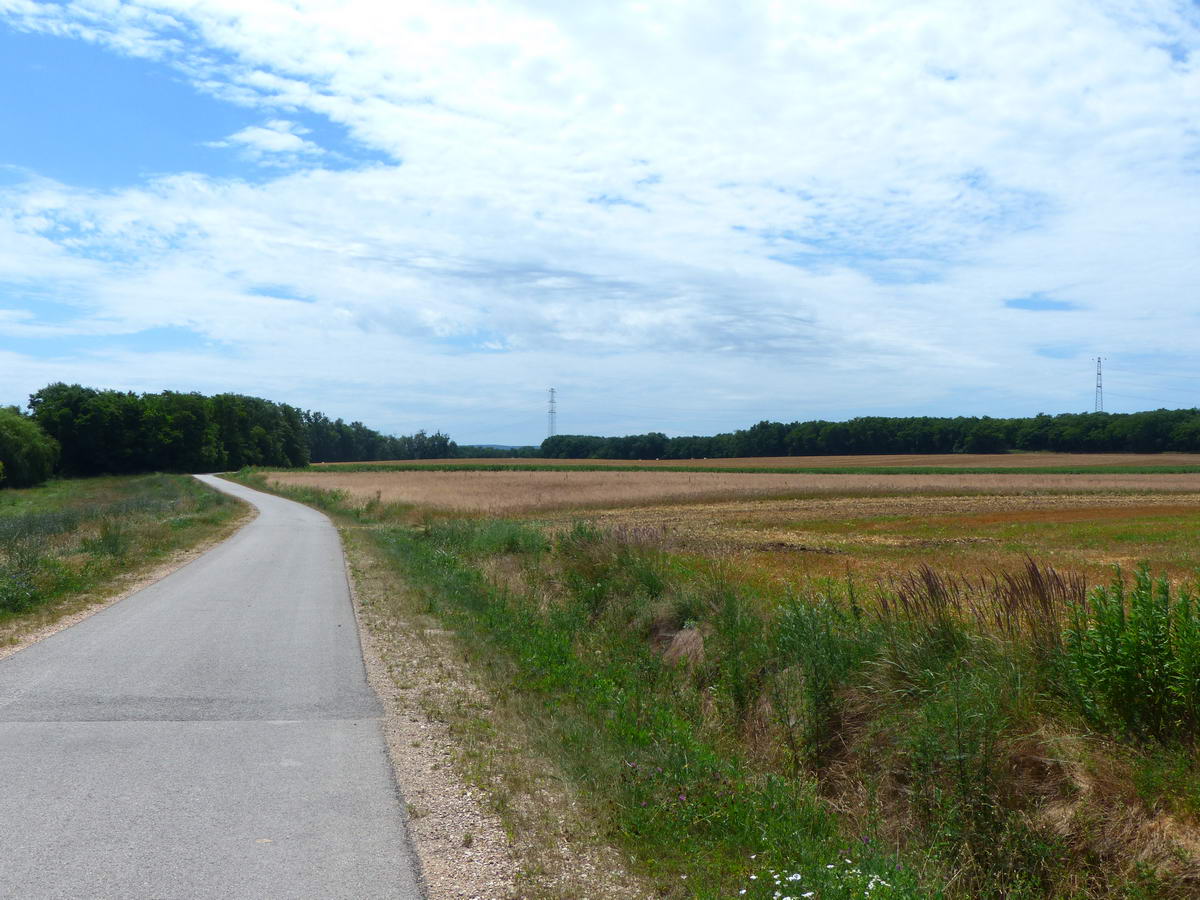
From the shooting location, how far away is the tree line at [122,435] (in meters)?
84.8

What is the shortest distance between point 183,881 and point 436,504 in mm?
36931

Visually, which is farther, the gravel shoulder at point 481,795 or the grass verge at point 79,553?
the grass verge at point 79,553

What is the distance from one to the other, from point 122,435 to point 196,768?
113779mm

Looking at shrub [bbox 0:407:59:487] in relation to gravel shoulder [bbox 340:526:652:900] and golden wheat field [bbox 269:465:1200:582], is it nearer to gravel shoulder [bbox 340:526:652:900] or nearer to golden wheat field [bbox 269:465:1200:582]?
golden wheat field [bbox 269:465:1200:582]

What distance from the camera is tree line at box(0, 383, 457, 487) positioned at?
84.8 meters

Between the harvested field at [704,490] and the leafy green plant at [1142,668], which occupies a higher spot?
the leafy green plant at [1142,668]

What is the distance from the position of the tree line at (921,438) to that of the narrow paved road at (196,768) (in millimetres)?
129341

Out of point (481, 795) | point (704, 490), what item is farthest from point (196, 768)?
point (704, 490)

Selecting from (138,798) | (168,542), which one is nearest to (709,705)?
(138,798)

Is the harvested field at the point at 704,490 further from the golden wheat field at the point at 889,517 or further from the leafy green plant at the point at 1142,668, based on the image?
the leafy green plant at the point at 1142,668

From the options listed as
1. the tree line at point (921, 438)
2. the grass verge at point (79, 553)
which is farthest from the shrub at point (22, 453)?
the tree line at point (921, 438)

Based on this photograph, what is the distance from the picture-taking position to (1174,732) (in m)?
5.65

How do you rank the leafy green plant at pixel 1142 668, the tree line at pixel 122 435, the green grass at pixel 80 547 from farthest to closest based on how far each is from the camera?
the tree line at pixel 122 435 → the green grass at pixel 80 547 → the leafy green plant at pixel 1142 668

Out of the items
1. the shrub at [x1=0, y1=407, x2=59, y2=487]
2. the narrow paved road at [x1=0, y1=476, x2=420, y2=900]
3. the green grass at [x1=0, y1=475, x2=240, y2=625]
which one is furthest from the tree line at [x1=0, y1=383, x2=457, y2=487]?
the narrow paved road at [x1=0, y1=476, x2=420, y2=900]
